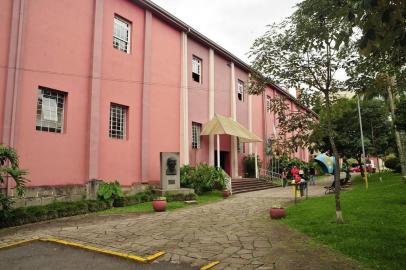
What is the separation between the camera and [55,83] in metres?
12.6

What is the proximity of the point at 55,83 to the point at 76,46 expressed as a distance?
189 centimetres

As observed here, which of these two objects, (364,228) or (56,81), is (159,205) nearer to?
(56,81)

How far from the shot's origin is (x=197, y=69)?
2128 centimetres

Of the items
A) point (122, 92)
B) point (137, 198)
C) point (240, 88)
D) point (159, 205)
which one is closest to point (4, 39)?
point (122, 92)

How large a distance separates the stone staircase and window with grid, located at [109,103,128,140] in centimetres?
714

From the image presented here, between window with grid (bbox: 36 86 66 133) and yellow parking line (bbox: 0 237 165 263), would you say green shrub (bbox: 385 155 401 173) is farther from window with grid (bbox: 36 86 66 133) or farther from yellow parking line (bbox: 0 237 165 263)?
yellow parking line (bbox: 0 237 165 263)

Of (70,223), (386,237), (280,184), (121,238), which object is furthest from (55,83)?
(280,184)

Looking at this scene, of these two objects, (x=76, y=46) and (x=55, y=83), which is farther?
(x=76, y=46)

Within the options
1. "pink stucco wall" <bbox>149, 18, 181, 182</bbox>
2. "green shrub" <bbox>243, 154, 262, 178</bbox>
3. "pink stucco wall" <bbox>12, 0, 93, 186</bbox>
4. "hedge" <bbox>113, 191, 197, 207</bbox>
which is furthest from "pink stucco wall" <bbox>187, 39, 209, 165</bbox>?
"pink stucco wall" <bbox>12, 0, 93, 186</bbox>

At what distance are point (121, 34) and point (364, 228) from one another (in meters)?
12.8

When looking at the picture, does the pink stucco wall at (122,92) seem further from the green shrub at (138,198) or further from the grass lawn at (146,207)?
the grass lawn at (146,207)

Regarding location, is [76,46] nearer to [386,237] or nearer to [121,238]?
[121,238]

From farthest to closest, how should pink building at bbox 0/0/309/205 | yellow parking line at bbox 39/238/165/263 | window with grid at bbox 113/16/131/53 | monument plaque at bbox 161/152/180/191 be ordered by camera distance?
monument plaque at bbox 161/152/180/191, window with grid at bbox 113/16/131/53, pink building at bbox 0/0/309/205, yellow parking line at bbox 39/238/165/263

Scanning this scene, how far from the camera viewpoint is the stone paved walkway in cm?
621
